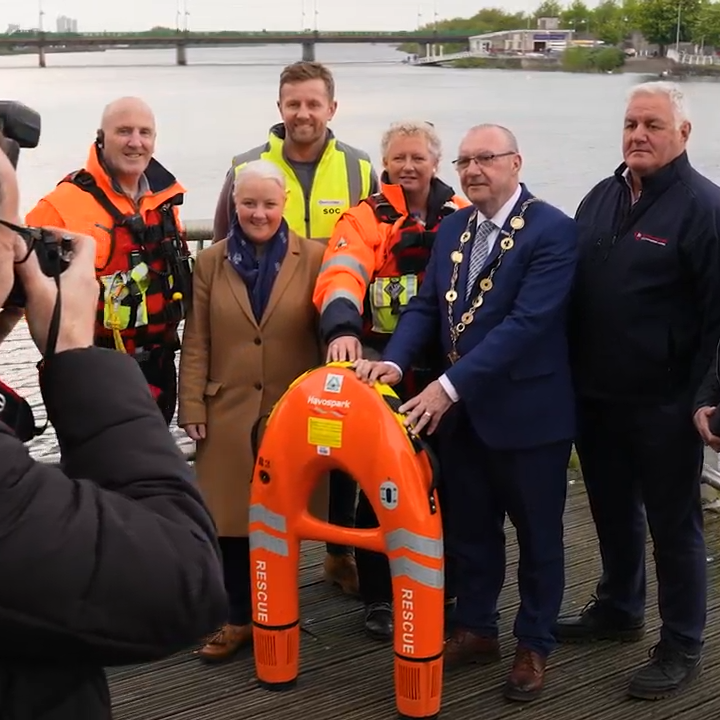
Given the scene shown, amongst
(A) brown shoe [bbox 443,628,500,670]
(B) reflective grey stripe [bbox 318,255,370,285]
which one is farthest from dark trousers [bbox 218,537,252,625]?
(B) reflective grey stripe [bbox 318,255,370,285]

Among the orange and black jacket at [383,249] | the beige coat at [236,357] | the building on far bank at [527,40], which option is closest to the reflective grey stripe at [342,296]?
the orange and black jacket at [383,249]

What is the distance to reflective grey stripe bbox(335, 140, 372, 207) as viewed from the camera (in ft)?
10.1

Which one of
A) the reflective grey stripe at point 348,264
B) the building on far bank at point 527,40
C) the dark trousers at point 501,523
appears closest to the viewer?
the dark trousers at point 501,523

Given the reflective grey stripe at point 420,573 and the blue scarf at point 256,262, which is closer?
the reflective grey stripe at point 420,573

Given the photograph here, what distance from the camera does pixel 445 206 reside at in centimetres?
284

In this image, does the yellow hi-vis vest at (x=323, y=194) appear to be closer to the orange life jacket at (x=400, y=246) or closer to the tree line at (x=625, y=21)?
the orange life jacket at (x=400, y=246)

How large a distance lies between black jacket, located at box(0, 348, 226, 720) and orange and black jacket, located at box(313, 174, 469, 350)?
1669mm

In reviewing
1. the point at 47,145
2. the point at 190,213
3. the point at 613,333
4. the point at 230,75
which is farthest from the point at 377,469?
the point at 230,75

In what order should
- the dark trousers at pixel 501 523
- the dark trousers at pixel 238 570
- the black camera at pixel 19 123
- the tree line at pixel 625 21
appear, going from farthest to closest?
the tree line at pixel 625 21 < the dark trousers at pixel 238 570 < the dark trousers at pixel 501 523 < the black camera at pixel 19 123

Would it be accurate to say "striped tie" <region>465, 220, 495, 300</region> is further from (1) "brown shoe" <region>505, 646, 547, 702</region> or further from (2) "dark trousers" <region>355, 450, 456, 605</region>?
(1) "brown shoe" <region>505, 646, 547, 702</region>

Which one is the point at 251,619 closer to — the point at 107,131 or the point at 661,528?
the point at 661,528

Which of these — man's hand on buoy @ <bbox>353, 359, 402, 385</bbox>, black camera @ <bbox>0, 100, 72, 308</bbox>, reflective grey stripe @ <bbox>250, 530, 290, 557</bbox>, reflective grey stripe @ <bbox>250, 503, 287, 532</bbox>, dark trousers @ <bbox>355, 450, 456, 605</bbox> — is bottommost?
dark trousers @ <bbox>355, 450, 456, 605</bbox>

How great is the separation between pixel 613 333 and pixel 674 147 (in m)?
0.45

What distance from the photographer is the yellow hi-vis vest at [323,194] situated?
3053 millimetres
